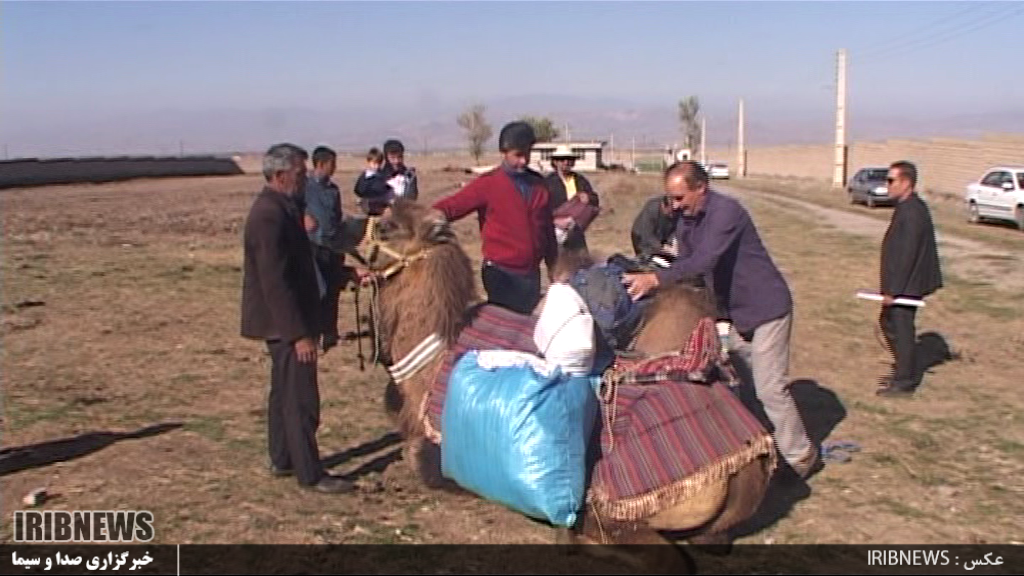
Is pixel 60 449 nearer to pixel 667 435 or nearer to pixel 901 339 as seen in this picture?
pixel 667 435

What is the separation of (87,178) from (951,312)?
5389 centimetres

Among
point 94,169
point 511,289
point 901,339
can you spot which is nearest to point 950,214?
point 901,339

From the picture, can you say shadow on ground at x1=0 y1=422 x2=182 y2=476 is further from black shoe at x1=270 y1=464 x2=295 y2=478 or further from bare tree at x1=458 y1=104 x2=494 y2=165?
bare tree at x1=458 y1=104 x2=494 y2=165

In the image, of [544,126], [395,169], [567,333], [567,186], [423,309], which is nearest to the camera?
[567,333]

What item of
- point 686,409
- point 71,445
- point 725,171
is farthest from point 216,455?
point 725,171

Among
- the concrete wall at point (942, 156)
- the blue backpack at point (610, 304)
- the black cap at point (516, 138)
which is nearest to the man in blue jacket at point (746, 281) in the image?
the blue backpack at point (610, 304)

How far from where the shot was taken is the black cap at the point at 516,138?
6117 mm

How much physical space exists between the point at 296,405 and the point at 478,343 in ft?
3.72

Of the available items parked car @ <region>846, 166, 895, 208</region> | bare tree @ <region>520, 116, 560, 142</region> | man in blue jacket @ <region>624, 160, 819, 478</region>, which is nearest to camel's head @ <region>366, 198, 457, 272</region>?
man in blue jacket @ <region>624, 160, 819, 478</region>

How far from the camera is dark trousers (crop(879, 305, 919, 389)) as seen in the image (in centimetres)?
793

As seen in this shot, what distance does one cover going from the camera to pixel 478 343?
5266 millimetres

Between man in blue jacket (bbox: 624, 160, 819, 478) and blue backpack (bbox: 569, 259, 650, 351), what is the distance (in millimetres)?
100

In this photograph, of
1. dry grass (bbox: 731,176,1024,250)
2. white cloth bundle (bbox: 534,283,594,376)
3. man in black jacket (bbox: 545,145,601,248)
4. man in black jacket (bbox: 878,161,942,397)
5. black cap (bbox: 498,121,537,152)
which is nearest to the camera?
white cloth bundle (bbox: 534,283,594,376)

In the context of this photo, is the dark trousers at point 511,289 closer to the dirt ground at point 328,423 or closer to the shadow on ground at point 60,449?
the dirt ground at point 328,423
